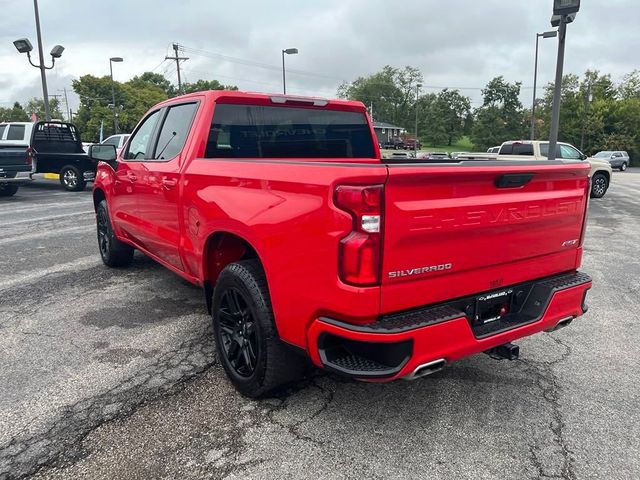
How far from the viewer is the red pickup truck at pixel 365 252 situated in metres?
2.28

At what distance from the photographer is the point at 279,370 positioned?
9.29ft

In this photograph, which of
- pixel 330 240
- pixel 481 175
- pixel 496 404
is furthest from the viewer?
pixel 496 404

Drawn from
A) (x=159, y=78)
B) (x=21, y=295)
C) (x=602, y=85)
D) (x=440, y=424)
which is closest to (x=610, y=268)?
(x=440, y=424)

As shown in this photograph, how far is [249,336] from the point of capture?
3.02 m

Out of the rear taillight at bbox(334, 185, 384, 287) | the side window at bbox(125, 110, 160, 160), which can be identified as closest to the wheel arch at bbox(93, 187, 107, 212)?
the side window at bbox(125, 110, 160, 160)

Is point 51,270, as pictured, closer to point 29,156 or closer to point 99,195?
point 99,195

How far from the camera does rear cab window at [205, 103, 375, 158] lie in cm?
385

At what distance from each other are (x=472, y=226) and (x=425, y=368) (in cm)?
74

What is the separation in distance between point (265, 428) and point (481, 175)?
179 cm

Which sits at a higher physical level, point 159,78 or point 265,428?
point 159,78

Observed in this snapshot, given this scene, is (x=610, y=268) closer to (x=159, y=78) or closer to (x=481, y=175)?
(x=481, y=175)

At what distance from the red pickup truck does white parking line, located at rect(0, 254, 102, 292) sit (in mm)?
2895

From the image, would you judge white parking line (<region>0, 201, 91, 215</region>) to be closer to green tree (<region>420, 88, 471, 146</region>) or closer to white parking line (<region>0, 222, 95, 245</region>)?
white parking line (<region>0, 222, 95, 245</region>)

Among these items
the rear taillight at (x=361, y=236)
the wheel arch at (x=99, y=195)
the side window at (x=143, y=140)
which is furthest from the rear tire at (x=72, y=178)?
the rear taillight at (x=361, y=236)
